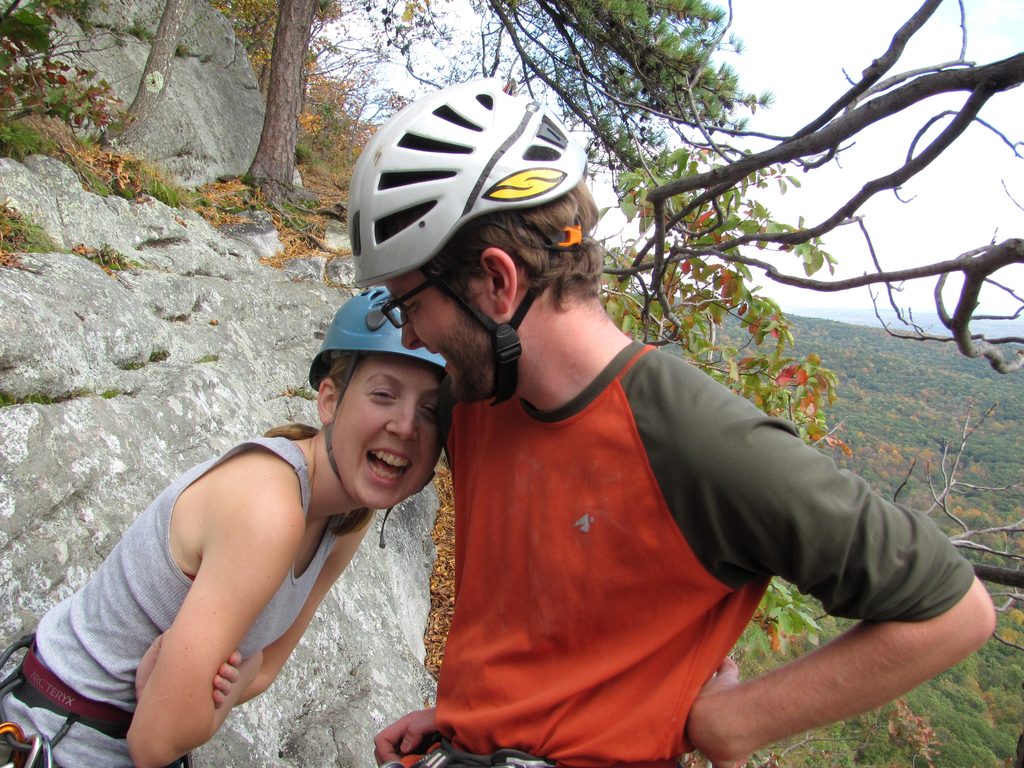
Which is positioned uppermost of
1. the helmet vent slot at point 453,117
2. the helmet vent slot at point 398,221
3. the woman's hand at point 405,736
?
the helmet vent slot at point 453,117

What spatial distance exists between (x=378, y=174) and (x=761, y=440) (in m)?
1.06

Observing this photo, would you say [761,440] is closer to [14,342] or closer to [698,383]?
[698,383]

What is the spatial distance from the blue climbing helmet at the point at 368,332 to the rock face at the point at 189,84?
5.70m

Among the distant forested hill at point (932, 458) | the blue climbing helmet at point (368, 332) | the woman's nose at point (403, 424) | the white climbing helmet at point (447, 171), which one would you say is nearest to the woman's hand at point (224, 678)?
the woman's nose at point (403, 424)

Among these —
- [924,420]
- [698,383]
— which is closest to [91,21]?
[698,383]

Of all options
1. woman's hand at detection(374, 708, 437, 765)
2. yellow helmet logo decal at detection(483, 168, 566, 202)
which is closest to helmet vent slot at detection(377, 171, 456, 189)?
yellow helmet logo decal at detection(483, 168, 566, 202)

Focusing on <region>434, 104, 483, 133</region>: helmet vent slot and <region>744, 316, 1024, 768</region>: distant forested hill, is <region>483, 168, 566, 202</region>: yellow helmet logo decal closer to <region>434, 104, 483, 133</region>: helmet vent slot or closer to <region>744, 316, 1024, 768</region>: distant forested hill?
<region>434, 104, 483, 133</region>: helmet vent slot

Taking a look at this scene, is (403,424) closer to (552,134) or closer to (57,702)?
(552,134)

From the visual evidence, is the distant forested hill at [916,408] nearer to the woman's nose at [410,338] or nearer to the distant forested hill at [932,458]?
the distant forested hill at [932,458]

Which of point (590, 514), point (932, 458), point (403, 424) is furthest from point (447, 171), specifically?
point (932, 458)

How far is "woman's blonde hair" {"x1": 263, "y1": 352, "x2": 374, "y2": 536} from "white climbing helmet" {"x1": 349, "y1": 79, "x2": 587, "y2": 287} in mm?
387

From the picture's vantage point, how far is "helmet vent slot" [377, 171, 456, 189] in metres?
1.52

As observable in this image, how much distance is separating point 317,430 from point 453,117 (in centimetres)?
98

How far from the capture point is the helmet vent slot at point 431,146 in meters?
1.53
